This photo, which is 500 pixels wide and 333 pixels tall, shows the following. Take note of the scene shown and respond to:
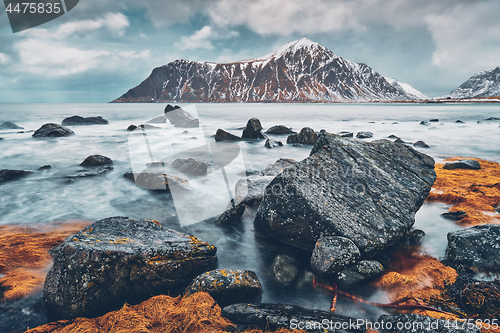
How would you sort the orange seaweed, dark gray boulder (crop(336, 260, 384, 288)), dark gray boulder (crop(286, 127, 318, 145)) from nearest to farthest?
1. dark gray boulder (crop(336, 260, 384, 288))
2. the orange seaweed
3. dark gray boulder (crop(286, 127, 318, 145))

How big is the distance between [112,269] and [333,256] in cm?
386

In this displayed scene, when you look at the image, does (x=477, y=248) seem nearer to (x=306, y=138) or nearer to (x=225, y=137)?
(x=306, y=138)

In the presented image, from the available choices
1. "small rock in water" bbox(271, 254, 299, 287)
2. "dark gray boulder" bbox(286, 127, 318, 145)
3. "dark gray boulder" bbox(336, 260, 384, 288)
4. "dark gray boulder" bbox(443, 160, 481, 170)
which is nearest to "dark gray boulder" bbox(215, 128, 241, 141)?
"dark gray boulder" bbox(286, 127, 318, 145)

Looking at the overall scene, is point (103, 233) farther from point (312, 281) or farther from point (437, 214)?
→ point (437, 214)

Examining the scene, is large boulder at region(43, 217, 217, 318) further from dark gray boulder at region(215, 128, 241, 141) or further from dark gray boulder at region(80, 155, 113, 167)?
dark gray boulder at region(215, 128, 241, 141)

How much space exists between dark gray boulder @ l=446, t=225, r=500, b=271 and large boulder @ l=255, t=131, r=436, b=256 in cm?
90

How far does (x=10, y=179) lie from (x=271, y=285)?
12315 mm

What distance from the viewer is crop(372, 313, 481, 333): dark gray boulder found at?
10.7 ft

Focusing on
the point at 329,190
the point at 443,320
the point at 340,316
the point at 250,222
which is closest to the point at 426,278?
the point at 443,320

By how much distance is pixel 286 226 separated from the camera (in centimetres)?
584

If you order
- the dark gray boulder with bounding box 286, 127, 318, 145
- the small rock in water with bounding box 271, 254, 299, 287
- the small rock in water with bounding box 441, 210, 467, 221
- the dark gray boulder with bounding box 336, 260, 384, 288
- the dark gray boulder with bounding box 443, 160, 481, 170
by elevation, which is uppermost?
the dark gray boulder with bounding box 286, 127, 318, 145

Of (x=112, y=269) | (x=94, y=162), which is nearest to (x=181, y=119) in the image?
(x=94, y=162)

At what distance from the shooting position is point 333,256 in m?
4.72

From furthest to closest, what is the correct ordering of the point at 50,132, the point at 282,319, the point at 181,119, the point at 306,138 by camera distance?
the point at 181,119 → the point at 50,132 → the point at 306,138 → the point at 282,319
